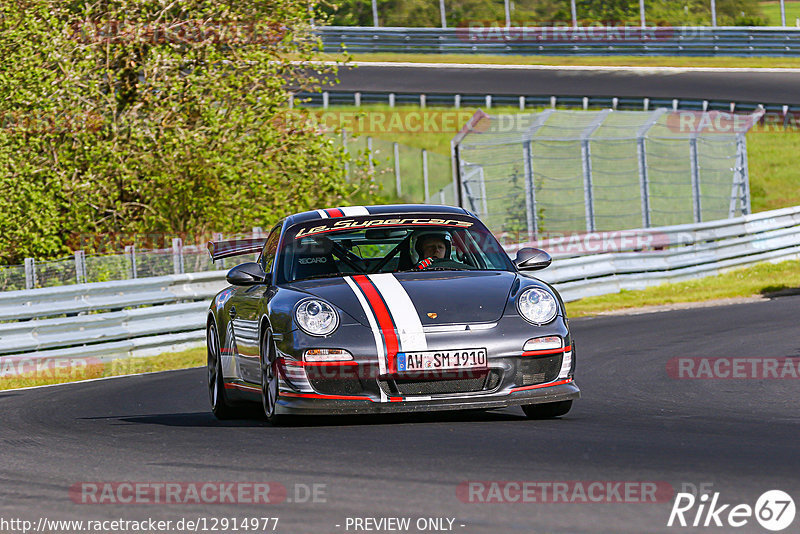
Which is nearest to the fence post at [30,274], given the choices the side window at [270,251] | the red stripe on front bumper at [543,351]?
the side window at [270,251]

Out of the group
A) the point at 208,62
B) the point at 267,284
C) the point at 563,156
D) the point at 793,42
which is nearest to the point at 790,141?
the point at 793,42

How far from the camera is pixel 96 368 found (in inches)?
608

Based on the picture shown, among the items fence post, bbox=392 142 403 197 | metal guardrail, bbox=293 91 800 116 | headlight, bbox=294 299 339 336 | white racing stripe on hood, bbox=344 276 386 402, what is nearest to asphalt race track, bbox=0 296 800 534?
white racing stripe on hood, bbox=344 276 386 402

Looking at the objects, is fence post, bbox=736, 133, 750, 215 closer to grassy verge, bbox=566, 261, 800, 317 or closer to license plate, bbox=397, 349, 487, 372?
grassy verge, bbox=566, 261, 800, 317

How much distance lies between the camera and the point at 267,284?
876 cm

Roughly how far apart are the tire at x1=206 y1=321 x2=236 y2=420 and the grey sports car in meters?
0.60

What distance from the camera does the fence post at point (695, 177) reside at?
23.9 m

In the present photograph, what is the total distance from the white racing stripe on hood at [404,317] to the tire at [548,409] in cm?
102

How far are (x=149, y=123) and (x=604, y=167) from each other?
848 cm

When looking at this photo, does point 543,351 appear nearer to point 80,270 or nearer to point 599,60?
point 80,270

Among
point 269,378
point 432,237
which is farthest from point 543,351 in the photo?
point 269,378

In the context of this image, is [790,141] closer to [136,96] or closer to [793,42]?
[793,42]

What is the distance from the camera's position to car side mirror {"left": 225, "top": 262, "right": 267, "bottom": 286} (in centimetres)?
874

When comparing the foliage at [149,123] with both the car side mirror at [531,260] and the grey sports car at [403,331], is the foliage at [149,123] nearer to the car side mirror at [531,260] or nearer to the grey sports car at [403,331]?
the grey sports car at [403,331]
